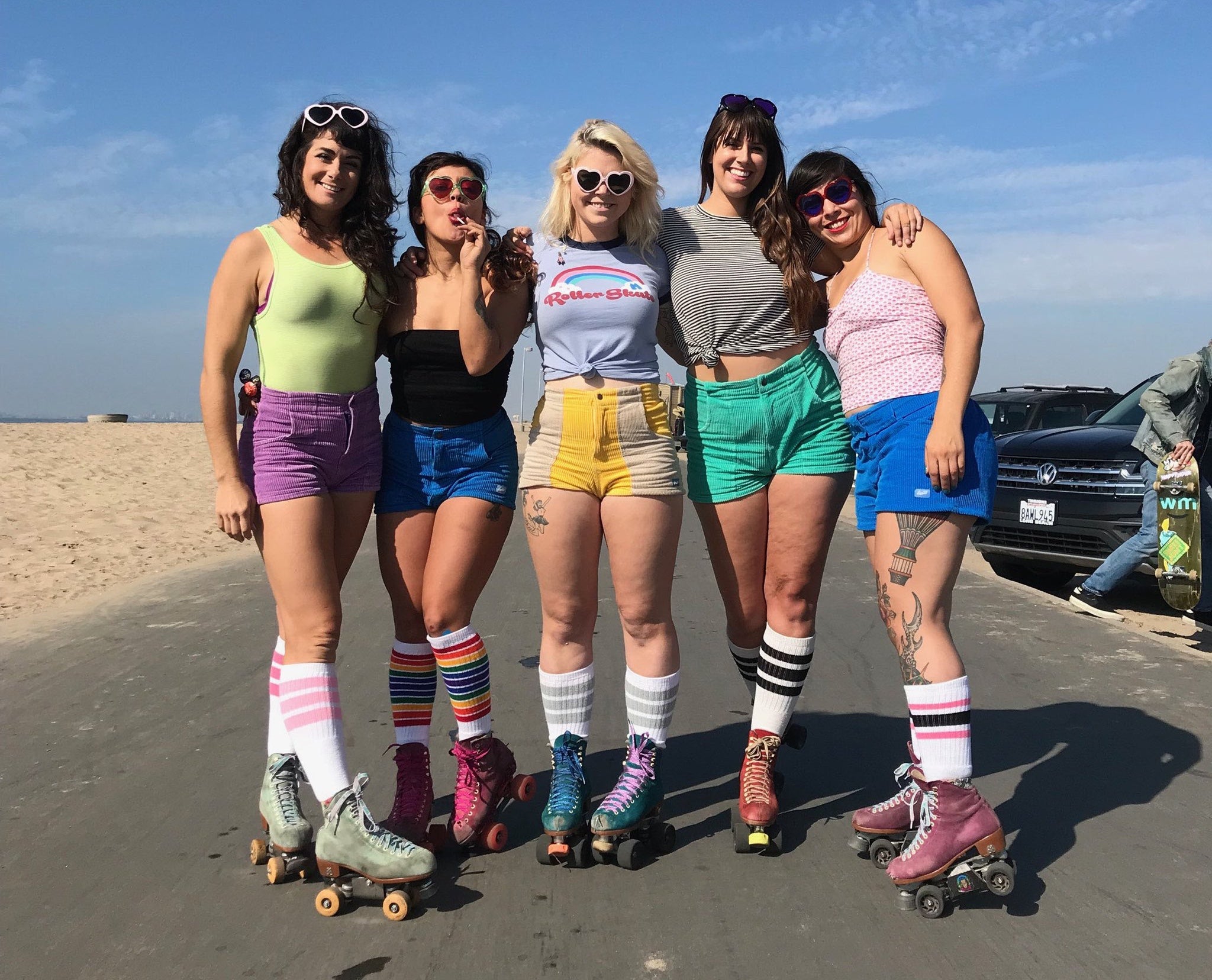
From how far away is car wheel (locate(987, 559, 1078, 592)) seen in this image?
30.8ft

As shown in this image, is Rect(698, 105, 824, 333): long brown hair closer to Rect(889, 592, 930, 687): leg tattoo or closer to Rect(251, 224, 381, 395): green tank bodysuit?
Rect(889, 592, 930, 687): leg tattoo

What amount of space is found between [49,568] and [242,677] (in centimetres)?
495

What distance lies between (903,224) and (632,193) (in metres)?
0.86

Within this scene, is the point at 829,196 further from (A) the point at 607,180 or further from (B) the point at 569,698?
(B) the point at 569,698

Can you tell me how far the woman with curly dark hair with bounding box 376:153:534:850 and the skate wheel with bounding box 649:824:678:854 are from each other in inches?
19.0

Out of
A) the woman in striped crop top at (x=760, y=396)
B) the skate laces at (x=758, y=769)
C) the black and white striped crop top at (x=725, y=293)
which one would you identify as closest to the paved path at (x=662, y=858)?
the skate laces at (x=758, y=769)

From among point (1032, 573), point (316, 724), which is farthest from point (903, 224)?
point (1032, 573)

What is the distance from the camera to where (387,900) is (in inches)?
111

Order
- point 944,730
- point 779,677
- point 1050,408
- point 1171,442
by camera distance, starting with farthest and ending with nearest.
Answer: point 1050,408 < point 1171,442 < point 779,677 < point 944,730

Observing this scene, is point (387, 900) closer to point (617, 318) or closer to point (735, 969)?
point (735, 969)

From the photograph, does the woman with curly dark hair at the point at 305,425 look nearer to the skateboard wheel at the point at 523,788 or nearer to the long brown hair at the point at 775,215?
the skateboard wheel at the point at 523,788

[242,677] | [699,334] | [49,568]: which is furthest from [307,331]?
[49,568]

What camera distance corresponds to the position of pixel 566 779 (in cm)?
325

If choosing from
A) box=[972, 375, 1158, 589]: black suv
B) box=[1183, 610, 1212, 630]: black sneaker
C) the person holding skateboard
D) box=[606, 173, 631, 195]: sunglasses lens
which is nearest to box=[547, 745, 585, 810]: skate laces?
box=[606, 173, 631, 195]: sunglasses lens
